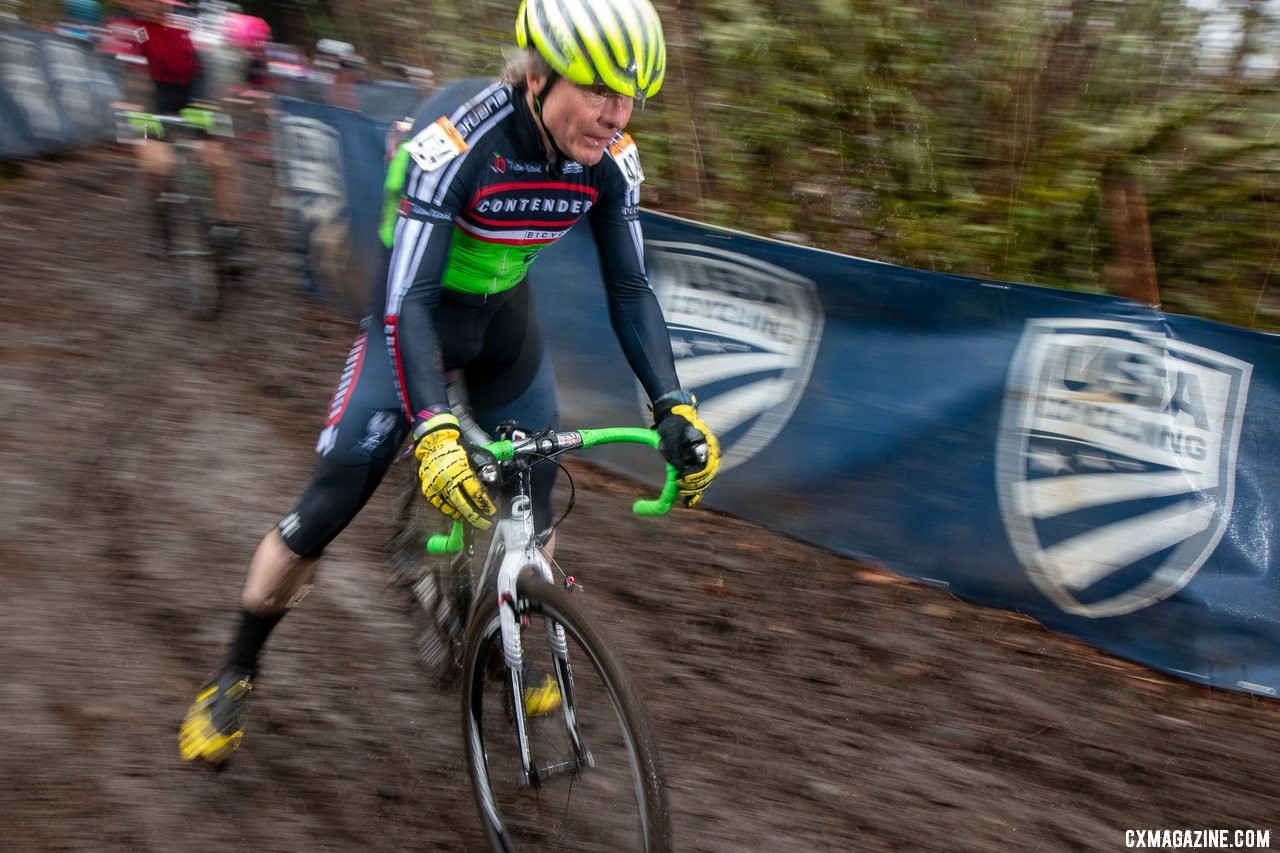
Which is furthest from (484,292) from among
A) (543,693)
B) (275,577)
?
(543,693)

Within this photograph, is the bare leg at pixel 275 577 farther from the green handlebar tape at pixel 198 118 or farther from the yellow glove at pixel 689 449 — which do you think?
the green handlebar tape at pixel 198 118

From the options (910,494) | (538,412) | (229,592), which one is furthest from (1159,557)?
(229,592)

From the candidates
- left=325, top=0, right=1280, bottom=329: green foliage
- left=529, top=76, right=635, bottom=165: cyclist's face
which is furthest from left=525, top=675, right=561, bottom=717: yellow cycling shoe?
left=325, top=0, right=1280, bottom=329: green foliage

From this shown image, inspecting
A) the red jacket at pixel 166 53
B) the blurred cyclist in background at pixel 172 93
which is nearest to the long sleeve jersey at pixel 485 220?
the blurred cyclist in background at pixel 172 93

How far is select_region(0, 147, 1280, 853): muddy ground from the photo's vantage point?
11.1ft

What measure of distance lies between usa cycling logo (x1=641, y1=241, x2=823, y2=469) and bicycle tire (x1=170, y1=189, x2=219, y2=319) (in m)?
3.82

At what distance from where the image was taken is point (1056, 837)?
349cm

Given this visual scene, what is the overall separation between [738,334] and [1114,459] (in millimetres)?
1939

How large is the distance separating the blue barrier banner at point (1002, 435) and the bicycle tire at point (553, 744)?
2415 mm

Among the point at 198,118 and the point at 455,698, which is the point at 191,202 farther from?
the point at 455,698

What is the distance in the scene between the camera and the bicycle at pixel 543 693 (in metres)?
2.56

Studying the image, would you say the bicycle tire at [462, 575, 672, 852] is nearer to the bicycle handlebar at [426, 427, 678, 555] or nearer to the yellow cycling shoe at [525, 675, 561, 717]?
the yellow cycling shoe at [525, 675, 561, 717]

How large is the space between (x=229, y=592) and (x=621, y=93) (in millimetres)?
2962

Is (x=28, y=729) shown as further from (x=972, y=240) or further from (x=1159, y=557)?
(x=972, y=240)
